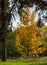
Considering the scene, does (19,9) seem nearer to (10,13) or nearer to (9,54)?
(10,13)

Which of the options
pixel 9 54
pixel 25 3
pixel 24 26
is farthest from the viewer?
pixel 9 54

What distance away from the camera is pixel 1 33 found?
1230 centimetres

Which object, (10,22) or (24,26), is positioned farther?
(24,26)

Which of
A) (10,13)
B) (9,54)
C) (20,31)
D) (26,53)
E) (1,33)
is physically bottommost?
(9,54)

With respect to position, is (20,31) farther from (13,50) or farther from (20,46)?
(13,50)

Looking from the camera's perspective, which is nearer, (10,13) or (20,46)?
(10,13)

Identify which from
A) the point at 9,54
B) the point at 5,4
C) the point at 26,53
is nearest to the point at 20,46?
the point at 26,53

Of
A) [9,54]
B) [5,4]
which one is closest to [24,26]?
[9,54]

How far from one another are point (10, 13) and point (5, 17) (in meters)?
0.29

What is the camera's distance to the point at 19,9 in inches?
490

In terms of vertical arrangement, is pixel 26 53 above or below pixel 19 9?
below

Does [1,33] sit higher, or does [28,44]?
[1,33]

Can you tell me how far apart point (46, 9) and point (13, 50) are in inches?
1022

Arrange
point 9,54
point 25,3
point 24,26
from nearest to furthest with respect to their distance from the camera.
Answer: point 25,3
point 24,26
point 9,54
